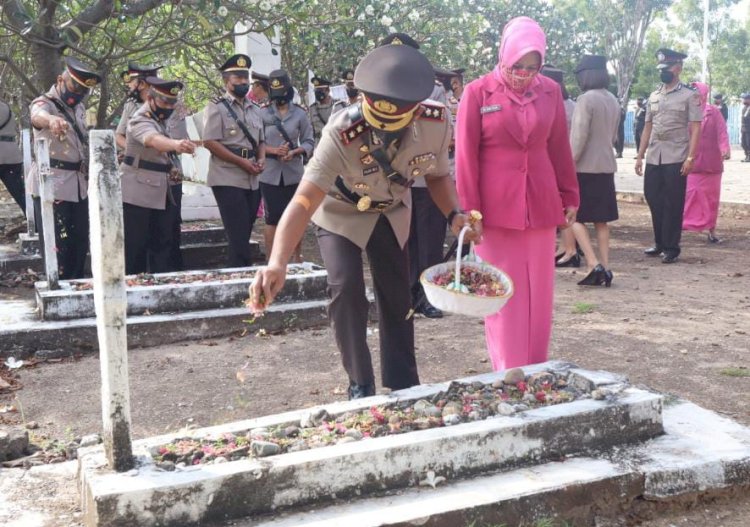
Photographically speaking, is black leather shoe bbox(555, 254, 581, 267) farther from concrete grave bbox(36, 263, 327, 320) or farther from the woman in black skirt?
concrete grave bbox(36, 263, 327, 320)

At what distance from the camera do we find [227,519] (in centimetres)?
316

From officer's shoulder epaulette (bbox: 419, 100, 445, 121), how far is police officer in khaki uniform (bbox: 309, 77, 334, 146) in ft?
25.6

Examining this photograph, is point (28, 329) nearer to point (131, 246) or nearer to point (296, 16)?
point (131, 246)

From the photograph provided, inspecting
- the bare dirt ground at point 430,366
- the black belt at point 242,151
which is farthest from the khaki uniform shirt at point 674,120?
the black belt at point 242,151

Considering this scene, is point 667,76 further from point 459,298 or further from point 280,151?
point 459,298

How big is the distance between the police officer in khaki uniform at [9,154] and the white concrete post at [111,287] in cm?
759

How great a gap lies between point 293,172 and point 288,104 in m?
0.79

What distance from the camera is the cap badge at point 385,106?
383cm

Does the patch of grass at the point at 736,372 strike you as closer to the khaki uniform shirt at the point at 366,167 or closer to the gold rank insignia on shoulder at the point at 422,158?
the khaki uniform shirt at the point at 366,167

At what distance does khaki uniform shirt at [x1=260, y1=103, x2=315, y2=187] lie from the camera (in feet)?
28.2

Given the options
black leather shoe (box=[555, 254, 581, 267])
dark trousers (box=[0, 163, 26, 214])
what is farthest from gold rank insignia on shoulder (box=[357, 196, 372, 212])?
dark trousers (box=[0, 163, 26, 214])

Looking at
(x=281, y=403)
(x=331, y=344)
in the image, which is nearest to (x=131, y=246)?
(x=331, y=344)

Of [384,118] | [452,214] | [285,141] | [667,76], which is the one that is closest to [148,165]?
[285,141]

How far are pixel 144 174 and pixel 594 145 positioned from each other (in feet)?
13.6
